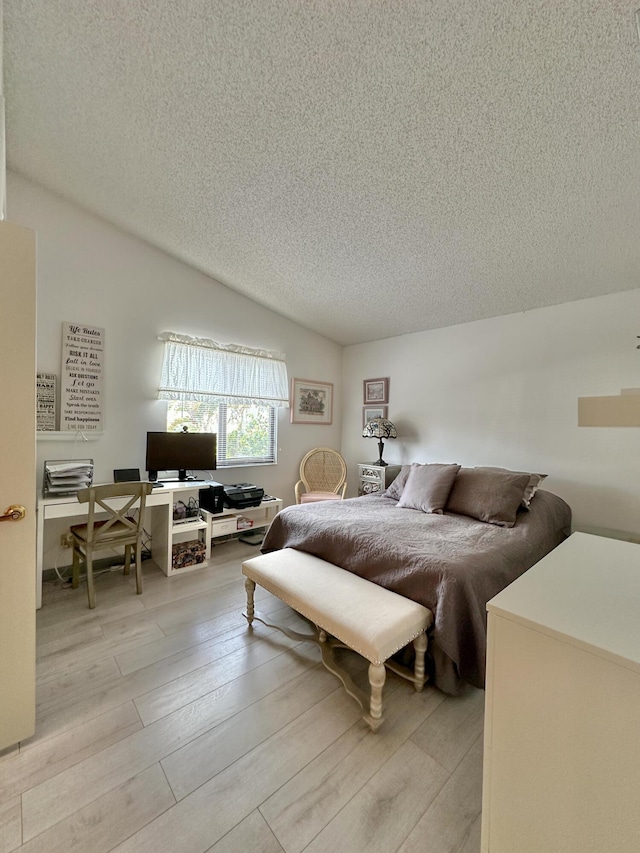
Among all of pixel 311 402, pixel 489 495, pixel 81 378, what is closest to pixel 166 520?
pixel 81 378

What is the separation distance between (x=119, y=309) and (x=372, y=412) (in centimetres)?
291

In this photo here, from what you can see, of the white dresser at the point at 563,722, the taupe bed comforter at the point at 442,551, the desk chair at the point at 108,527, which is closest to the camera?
the white dresser at the point at 563,722

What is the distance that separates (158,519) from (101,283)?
2.08 meters

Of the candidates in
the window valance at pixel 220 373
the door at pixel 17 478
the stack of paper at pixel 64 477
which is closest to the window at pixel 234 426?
the window valance at pixel 220 373

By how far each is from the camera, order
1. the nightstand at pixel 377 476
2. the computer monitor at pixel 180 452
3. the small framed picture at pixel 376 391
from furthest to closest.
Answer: the small framed picture at pixel 376 391 → the nightstand at pixel 377 476 → the computer monitor at pixel 180 452

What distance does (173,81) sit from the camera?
170 centimetres

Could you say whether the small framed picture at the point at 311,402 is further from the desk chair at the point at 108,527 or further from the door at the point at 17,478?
the door at the point at 17,478

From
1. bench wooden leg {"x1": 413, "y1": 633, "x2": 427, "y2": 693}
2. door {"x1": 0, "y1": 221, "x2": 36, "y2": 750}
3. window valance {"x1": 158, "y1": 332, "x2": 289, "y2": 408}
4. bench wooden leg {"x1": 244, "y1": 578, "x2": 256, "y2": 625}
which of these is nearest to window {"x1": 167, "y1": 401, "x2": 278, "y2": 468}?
window valance {"x1": 158, "y1": 332, "x2": 289, "y2": 408}

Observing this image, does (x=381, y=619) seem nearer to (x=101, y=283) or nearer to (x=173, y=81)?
(x=173, y=81)

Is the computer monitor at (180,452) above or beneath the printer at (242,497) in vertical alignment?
above

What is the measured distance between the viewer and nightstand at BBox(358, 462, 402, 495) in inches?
152

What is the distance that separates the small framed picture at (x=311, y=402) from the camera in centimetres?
434

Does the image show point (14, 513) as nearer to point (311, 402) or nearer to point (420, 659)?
point (420, 659)

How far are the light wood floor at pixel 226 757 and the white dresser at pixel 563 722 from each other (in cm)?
45
